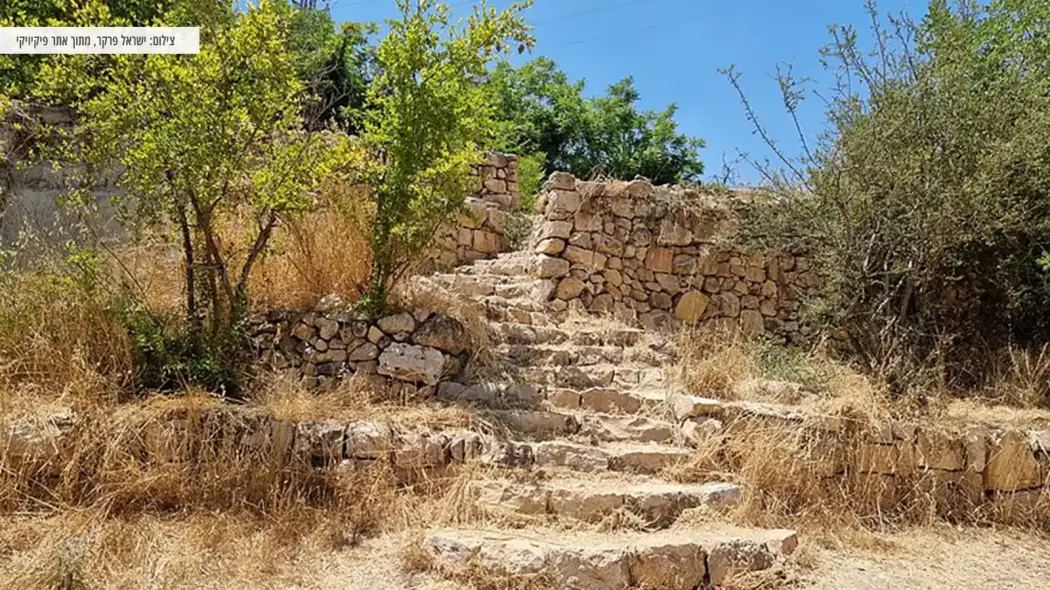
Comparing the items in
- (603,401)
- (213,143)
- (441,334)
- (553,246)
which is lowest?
(603,401)

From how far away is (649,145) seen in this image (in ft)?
49.4

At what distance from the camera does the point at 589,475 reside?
169 inches

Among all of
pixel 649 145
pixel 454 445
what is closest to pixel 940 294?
pixel 454 445

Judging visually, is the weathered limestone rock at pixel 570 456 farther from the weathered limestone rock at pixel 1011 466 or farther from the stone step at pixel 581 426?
the weathered limestone rock at pixel 1011 466

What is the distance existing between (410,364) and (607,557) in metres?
2.09

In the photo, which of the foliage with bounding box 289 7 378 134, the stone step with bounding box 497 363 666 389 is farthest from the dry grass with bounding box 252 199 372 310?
the foliage with bounding box 289 7 378 134

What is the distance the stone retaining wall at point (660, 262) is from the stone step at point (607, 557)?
146 inches

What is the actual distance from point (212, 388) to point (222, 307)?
2.16 ft

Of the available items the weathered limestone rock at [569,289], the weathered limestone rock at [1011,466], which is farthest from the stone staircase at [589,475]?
the weathered limestone rock at [1011,466]

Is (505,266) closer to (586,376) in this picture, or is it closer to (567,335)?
(567,335)

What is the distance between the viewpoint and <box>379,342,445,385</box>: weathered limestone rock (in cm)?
482

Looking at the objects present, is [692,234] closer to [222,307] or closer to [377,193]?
[377,193]
